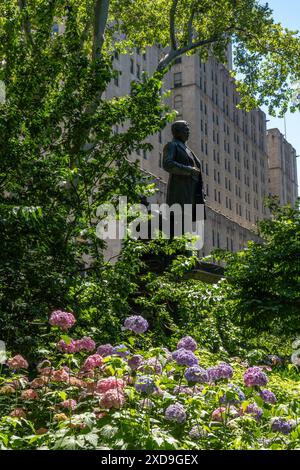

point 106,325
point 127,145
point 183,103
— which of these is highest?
point 183,103

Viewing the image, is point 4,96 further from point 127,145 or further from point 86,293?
point 86,293

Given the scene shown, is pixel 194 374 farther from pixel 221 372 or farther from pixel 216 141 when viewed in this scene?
pixel 216 141

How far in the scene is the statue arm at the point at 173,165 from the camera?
11352 millimetres

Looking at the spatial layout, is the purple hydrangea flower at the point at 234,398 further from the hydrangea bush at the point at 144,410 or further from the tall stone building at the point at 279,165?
the tall stone building at the point at 279,165

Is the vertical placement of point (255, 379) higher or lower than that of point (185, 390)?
higher

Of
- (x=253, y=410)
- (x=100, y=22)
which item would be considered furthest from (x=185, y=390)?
(x=100, y=22)

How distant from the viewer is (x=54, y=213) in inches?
281

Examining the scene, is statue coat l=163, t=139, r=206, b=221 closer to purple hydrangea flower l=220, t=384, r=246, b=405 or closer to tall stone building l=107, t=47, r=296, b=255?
purple hydrangea flower l=220, t=384, r=246, b=405

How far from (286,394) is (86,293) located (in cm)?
303

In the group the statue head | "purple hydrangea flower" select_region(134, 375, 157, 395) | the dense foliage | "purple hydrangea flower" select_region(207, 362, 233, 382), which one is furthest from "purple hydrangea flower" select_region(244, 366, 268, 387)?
the statue head

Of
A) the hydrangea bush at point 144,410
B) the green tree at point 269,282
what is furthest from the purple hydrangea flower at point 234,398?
the green tree at point 269,282

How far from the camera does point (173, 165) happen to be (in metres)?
11.3

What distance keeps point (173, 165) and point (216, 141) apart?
72.0m
